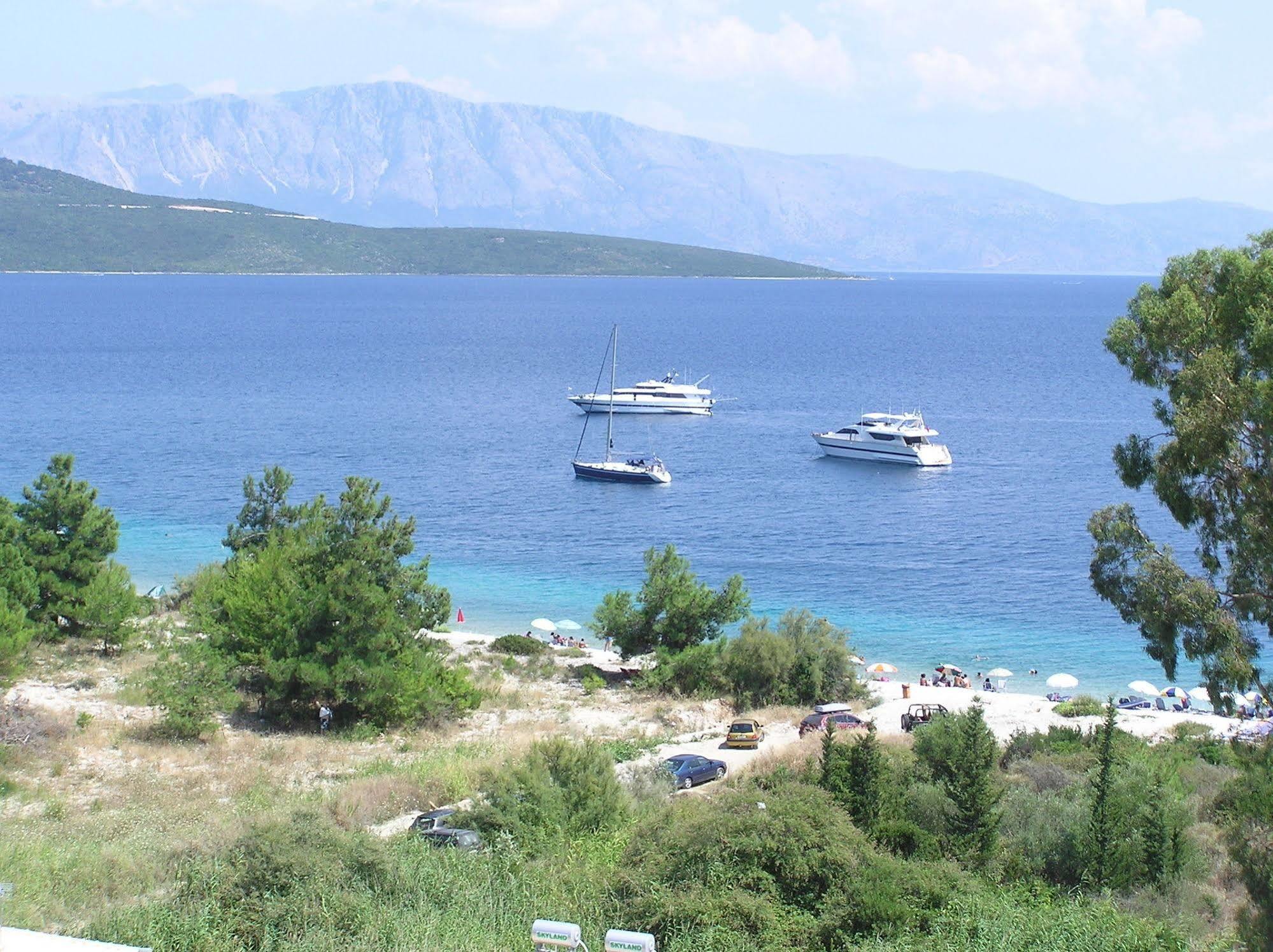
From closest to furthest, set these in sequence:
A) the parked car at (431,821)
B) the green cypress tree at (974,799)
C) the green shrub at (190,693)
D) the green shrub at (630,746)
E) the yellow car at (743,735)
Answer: the green cypress tree at (974,799)
the parked car at (431,821)
the green shrub at (630,746)
the green shrub at (190,693)
the yellow car at (743,735)

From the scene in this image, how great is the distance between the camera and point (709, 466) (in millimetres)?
69625

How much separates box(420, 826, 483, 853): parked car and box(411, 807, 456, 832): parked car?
0.18m

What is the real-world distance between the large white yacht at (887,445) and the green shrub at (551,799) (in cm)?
5478

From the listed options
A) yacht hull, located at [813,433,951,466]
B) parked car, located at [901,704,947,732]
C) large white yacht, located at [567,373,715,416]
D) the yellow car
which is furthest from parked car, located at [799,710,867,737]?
large white yacht, located at [567,373,715,416]

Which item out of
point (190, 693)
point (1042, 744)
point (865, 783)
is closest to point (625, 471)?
point (190, 693)

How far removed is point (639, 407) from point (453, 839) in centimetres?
7746

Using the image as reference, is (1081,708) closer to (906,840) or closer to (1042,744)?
(1042,744)

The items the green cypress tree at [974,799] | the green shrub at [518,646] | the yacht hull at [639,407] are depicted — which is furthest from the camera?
the yacht hull at [639,407]

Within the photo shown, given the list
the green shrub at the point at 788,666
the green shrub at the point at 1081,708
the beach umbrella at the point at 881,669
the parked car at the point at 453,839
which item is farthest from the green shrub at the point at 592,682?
the parked car at the point at 453,839

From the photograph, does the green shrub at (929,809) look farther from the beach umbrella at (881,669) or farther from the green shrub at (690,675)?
the beach umbrella at (881,669)

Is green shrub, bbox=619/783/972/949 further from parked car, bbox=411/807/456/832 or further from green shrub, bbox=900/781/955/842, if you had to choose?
parked car, bbox=411/807/456/832

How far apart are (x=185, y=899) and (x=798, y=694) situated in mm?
19427

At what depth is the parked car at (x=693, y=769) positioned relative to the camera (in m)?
20.7

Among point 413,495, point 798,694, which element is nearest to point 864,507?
point 413,495
